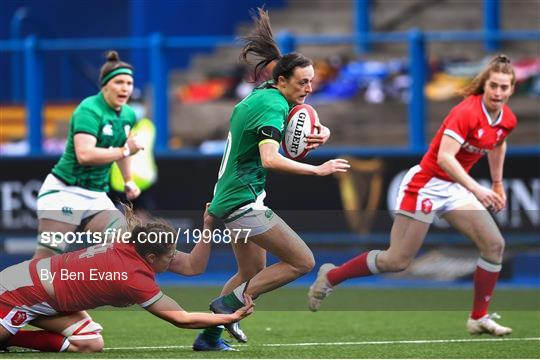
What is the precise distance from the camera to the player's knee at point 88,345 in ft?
28.1

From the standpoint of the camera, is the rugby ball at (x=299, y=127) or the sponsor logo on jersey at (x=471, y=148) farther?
the sponsor logo on jersey at (x=471, y=148)

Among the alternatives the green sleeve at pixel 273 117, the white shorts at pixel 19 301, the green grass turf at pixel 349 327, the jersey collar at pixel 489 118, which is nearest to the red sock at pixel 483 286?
the green grass turf at pixel 349 327

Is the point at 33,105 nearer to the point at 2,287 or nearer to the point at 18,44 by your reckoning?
the point at 18,44

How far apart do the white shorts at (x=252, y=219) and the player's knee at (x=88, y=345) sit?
1.10m

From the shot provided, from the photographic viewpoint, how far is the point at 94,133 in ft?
33.3

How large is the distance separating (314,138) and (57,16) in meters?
12.0

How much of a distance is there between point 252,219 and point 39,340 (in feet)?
4.95

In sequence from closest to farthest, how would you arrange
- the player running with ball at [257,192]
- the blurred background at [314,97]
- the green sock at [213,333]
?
1. the player running with ball at [257,192]
2. the green sock at [213,333]
3. the blurred background at [314,97]

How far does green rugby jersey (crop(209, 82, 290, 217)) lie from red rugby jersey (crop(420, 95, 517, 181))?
1814 mm

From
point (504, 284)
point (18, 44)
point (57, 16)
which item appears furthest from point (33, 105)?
point (504, 284)

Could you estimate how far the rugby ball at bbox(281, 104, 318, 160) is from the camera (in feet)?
28.8

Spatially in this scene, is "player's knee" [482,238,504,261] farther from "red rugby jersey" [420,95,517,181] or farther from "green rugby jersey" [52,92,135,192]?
"green rugby jersey" [52,92,135,192]

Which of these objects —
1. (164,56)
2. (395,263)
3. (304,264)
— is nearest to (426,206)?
(395,263)

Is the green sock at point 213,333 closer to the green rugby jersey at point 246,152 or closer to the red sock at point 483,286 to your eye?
the green rugby jersey at point 246,152
